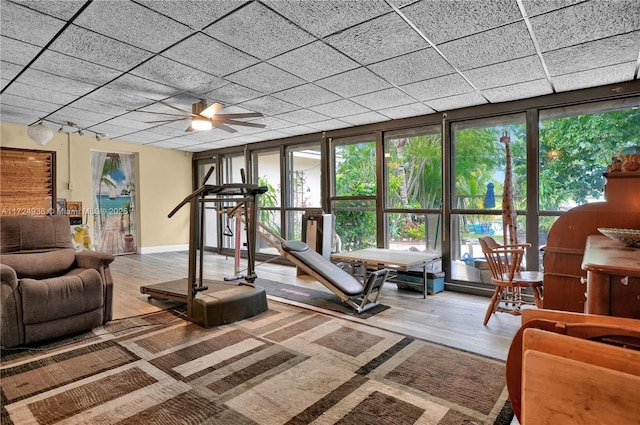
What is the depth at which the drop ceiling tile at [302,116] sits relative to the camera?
16.5 ft

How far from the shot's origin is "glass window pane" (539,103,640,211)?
3.94 metres

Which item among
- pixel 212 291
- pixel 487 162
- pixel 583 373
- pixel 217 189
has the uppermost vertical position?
pixel 487 162

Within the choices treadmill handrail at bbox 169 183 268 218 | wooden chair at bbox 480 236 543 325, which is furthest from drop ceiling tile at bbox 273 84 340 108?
wooden chair at bbox 480 236 543 325

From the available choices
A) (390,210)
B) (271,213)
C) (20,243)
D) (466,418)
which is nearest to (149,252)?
(271,213)

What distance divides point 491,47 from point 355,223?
3702mm

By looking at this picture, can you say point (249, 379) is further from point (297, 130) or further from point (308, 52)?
point (297, 130)

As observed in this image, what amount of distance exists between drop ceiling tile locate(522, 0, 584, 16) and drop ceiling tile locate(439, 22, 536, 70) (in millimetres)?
176

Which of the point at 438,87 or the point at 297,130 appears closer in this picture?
the point at 438,87

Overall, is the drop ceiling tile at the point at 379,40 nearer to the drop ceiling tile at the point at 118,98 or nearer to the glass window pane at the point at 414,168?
the glass window pane at the point at 414,168

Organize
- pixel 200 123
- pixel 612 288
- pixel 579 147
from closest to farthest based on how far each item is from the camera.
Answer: pixel 612 288 → pixel 579 147 → pixel 200 123

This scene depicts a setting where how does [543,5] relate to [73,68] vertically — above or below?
below

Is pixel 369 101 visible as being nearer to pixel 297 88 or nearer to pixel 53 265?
pixel 297 88

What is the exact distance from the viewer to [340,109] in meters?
4.88

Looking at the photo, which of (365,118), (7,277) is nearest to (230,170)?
(365,118)
